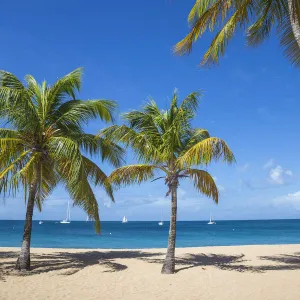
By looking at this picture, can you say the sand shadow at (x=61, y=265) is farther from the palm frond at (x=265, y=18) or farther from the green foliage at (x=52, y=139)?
the palm frond at (x=265, y=18)

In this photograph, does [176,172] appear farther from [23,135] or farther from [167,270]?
[23,135]

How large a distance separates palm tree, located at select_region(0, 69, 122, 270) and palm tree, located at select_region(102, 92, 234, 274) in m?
1.09

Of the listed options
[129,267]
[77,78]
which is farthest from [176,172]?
[77,78]

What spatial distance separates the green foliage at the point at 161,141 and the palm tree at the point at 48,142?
1.05m

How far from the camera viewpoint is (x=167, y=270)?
11.8m

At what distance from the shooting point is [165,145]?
11922 millimetres

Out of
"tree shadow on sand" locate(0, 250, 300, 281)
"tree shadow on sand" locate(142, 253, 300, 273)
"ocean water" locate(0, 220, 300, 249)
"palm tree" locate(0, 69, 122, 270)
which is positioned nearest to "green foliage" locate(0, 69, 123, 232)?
"palm tree" locate(0, 69, 122, 270)

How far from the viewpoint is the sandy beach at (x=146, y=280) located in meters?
8.87

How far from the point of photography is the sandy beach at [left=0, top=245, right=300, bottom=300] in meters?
8.87

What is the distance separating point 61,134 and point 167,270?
632 cm

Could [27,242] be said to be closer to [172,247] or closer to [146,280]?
[146,280]

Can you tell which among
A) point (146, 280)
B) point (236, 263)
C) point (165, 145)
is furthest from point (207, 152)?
point (236, 263)

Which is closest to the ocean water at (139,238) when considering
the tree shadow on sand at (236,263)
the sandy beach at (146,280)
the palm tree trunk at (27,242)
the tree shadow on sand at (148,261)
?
the tree shadow on sand at (236,263)

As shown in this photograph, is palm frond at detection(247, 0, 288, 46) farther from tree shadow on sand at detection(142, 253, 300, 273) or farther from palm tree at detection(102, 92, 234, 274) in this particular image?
tree shadow on sand at detection(142, 253, 300, 273)
